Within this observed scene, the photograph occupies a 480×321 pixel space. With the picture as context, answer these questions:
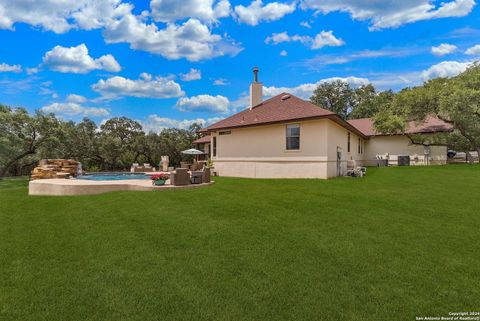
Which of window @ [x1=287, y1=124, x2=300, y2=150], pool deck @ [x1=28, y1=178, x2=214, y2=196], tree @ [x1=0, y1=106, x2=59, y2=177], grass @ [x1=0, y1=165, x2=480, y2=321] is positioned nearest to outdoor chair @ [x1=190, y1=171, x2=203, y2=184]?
pool deck @ [x1=28, y1=178, x2=214, y2=196]

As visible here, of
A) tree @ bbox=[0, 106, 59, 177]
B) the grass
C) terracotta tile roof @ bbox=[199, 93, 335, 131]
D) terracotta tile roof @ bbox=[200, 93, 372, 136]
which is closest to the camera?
the grass

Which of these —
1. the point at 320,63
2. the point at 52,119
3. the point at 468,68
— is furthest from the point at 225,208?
the point at 468,68

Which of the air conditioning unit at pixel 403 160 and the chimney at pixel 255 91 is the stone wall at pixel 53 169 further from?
the air conditioning unit at pixel 403 160

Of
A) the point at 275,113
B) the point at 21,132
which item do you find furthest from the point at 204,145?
the point at 275,113

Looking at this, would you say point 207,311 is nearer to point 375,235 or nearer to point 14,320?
point 14,320

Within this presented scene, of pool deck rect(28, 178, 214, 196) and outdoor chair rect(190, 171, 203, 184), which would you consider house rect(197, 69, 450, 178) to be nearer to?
outdoor chair rect(190, 171, 203, 184)

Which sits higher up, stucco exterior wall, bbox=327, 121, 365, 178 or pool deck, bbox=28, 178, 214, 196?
stucco exterior wall, bbox=327, 121, 365, 178

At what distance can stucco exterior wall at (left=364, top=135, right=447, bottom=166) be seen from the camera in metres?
25.8

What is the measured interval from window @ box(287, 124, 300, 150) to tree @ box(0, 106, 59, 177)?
62.8 feet

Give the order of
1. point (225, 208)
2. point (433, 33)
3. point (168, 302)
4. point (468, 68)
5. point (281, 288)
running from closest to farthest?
1. point (168, 302)
2. point (281, 288)
3. point (225, 208)
4. point (433, 33)
5. point (468, 68)

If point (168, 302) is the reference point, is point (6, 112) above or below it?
above

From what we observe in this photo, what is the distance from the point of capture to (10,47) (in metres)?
17.2

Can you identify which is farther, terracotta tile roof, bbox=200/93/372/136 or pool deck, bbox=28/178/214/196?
terracotta tile roof, bbox=200/93/372/136

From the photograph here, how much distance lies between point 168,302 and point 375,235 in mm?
4143
